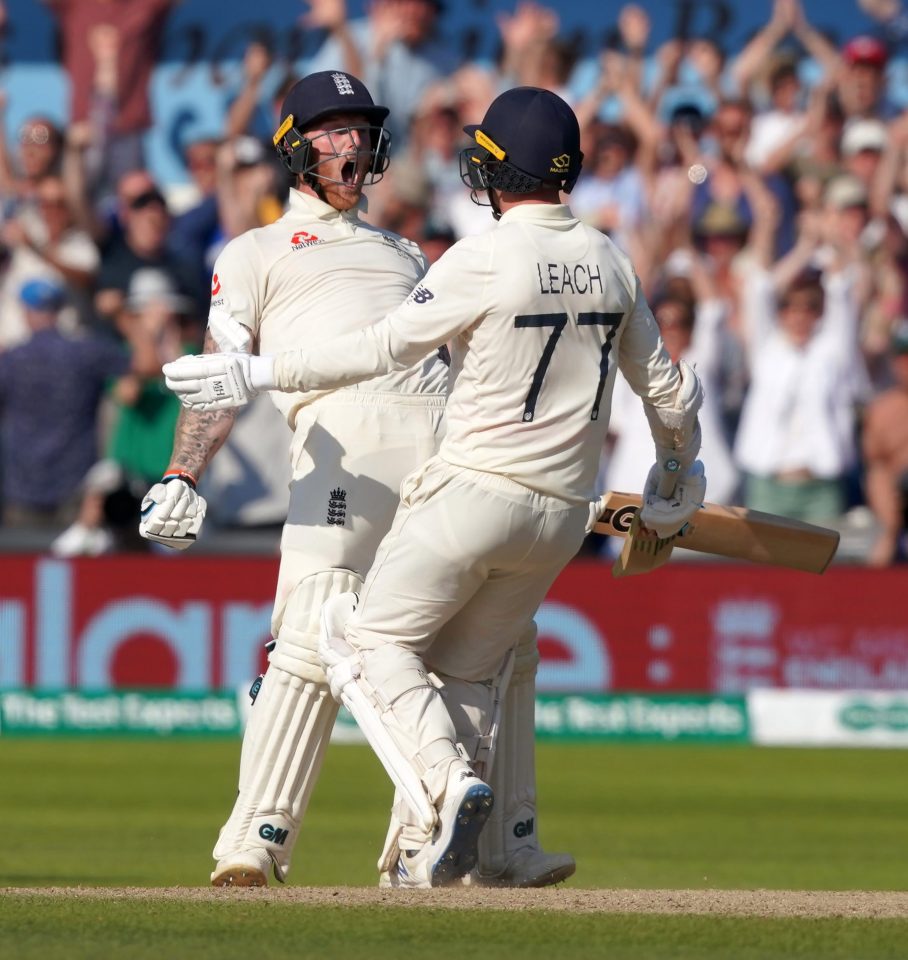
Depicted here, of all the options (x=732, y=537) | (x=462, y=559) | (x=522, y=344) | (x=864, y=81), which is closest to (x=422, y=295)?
(x=522, y=344)

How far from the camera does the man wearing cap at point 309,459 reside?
5781 mm

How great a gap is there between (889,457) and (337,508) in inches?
266

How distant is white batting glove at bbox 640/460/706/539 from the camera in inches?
222

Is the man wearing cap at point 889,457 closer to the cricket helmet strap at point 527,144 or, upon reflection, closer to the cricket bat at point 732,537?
the cricket bat at point 732,537

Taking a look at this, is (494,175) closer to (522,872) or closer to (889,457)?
(522,872)

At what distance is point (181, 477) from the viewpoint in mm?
5727

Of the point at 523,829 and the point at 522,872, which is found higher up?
the point at 523,829

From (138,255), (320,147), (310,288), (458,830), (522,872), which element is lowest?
(522,872)

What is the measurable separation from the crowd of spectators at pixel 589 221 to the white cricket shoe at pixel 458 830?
20.6 ft

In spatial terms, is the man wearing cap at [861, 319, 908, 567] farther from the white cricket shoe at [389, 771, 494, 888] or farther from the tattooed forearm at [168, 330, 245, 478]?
the white cricket shoe at [389, 771, 494, 888]

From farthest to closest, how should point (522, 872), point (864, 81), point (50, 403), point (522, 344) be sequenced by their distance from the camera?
point (864, 81)
point (50, 403)
point (522, 872)
point (522, 344)

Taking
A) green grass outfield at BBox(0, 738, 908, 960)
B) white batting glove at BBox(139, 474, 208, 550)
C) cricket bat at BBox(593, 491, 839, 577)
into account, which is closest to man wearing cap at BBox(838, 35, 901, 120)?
green grass outfield at BBox(0, 738, 908, 960)

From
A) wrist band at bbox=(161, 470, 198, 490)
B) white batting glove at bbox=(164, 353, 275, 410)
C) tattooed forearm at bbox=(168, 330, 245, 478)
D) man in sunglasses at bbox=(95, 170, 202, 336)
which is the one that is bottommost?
man in sunglasses at bbox=(95, 170, 202, 336)

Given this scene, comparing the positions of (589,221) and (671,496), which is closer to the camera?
(671,496)
